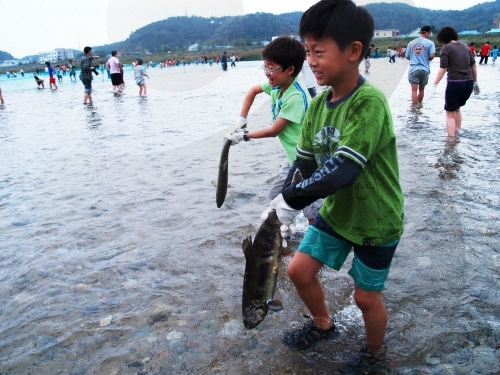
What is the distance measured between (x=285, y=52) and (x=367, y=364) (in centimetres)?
239

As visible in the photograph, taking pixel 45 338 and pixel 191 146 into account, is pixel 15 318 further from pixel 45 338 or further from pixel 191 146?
pixel 191 146

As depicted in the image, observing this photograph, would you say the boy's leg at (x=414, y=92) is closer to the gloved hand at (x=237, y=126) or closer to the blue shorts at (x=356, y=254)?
the gloved hand at (x=237, y=126)

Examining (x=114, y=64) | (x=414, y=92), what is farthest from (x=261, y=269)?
(x=114, y=64)

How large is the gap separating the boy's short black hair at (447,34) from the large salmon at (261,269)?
6.55m

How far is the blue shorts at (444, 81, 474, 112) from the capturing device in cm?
720

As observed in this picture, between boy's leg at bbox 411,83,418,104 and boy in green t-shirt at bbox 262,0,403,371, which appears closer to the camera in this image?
boy in green t-shirt at bbox 262,0,403,371

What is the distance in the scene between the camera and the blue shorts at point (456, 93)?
720 cm

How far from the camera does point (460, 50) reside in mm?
7094

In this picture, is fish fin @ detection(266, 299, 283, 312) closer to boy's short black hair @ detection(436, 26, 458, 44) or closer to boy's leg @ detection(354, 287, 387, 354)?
boy's leg @ detection(354, 287, 387, 354)

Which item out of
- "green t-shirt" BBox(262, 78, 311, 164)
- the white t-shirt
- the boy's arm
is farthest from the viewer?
the white t-shirt

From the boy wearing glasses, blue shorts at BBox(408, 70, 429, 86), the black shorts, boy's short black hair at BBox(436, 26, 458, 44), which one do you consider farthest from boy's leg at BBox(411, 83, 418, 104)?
the black shorts

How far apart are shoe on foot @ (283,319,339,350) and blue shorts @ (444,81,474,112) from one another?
5950mm

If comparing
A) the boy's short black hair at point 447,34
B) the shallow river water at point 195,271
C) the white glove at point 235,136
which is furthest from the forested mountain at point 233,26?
the white glove at point 235,136

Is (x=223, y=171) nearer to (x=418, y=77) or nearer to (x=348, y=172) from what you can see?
(x=348, y=172)
